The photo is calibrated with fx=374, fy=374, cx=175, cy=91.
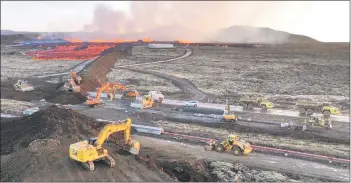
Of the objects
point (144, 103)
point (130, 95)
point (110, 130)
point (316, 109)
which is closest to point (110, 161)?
point (110, 130)

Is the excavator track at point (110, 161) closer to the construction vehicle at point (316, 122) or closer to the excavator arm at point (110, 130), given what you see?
the excavator arm at point (110, 130)

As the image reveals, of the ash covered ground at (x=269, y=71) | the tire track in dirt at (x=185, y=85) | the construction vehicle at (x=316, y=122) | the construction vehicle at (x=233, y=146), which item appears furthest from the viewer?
the ash covered ground at (x=269, y=71)

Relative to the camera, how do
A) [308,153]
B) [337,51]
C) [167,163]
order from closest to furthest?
[167,163], [308,153], [337,51]

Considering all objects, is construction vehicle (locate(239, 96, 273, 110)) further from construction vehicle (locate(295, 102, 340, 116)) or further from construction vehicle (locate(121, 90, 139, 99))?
construction vehicle (locate(121, 90, 139, 99))

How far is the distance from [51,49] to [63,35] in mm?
27961

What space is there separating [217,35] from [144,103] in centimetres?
7701

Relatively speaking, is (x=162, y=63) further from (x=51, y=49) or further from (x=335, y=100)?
(x=335, y=100)

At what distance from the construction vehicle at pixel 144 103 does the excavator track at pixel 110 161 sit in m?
19.0

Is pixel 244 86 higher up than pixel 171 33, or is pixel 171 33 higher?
pixel 171 33

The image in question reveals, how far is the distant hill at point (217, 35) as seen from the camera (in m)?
114

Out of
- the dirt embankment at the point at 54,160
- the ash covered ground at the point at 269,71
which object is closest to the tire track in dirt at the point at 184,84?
the ash covered ground at the point at 269,71

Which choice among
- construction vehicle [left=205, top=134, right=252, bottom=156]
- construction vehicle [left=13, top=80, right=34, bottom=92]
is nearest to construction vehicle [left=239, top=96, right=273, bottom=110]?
construction vehicle [left=205, top=134, right=252, bottom=156]

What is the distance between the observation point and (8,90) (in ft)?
189

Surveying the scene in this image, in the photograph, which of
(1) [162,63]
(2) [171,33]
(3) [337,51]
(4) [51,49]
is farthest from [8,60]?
(3) [337,51]
